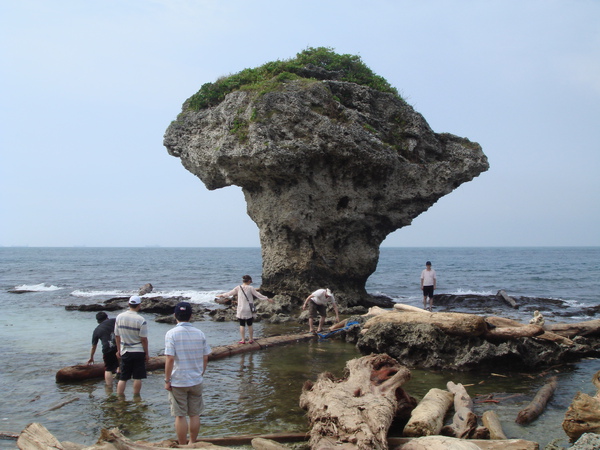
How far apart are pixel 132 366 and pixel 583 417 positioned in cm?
691

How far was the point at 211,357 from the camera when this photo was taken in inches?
448

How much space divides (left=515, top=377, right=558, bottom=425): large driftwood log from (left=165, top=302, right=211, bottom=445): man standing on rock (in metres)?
4.70

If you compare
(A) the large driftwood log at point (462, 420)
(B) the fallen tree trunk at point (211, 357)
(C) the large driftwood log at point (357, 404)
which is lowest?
(B) the fallen tree trunk at point (211, 357)

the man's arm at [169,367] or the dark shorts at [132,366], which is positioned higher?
the man's arm at [169,367]

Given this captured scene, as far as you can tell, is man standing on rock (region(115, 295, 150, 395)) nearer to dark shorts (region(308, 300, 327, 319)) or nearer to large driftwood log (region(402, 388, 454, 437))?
large driftwood log (region(402, 388, 454, 437))

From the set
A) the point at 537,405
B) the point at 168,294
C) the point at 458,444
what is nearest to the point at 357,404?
the point at 458,444

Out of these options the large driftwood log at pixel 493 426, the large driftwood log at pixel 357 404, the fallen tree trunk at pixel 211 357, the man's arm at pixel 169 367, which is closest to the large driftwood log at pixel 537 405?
the large driftwood log at pixel 493 426

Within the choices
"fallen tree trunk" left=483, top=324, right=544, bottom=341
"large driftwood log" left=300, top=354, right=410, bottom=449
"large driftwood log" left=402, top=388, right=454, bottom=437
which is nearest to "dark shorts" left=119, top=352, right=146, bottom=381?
"large driftwood log" left=300, top=354, right=410, bottom=449

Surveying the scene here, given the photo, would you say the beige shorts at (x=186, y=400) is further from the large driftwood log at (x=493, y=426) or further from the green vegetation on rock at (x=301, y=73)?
the green vegetation on rock at (x=301, y=73)

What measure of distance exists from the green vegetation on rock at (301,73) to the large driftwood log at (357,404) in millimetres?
15059

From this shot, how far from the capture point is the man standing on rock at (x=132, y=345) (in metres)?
8.37

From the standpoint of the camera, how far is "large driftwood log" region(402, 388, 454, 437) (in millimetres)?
6301

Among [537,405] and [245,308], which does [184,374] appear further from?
[245,308]

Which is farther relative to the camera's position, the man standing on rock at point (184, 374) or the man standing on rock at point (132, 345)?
the man standing on rock at point (132, 345)
